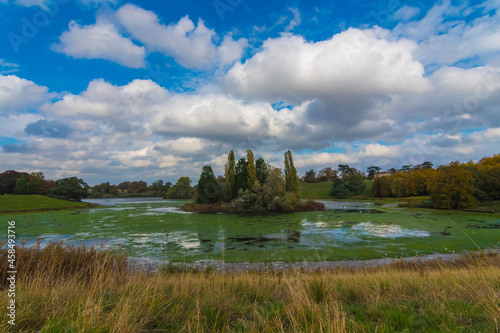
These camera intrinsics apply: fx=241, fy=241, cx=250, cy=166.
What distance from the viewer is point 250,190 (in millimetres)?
48906

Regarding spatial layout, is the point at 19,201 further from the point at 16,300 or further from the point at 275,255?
the point at 16,300

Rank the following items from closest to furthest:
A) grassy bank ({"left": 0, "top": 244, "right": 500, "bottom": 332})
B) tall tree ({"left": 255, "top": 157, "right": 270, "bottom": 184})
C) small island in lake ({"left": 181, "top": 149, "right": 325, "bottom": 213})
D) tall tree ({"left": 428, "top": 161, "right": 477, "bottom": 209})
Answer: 1. grassy bank ({"left": 0, "top": 244, "right": 500, "bottom": 332})
2. tall tree ({"left": 428, "top": 161, "right": 477, "bottom": 209})
3. small island in lake ({"left": 181, "top": 149, "right": 325, "bottom": 213})
4. tall tree ({"left": 255, "top": 157, "right": 270, "bottom": 184})

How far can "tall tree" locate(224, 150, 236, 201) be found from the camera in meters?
53.0

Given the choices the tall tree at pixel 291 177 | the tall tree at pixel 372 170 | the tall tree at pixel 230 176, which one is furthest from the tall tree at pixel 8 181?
the tall tree at pixel 372 170

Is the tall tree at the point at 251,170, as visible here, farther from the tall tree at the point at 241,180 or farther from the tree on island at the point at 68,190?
the tree on island at the point at 68,190

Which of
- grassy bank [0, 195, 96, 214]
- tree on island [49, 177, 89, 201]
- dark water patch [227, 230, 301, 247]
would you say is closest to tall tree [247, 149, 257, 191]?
dark water patch [227, 230, 301, 247]

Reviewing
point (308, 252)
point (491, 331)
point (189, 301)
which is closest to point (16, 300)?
point (189, 301)

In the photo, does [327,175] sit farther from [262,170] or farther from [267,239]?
[267,239]

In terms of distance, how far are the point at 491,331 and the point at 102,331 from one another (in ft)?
15.1

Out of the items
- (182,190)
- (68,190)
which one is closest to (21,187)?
(68,190)

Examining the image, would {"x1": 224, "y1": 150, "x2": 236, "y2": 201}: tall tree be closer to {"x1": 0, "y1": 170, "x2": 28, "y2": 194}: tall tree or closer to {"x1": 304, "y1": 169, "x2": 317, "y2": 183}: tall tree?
{"x1": 0, "y1": 170, "x2": 28, "y2": 194}: tall tree

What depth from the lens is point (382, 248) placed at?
16.5 m

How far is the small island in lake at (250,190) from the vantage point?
154ft

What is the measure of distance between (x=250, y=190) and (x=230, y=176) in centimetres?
711
